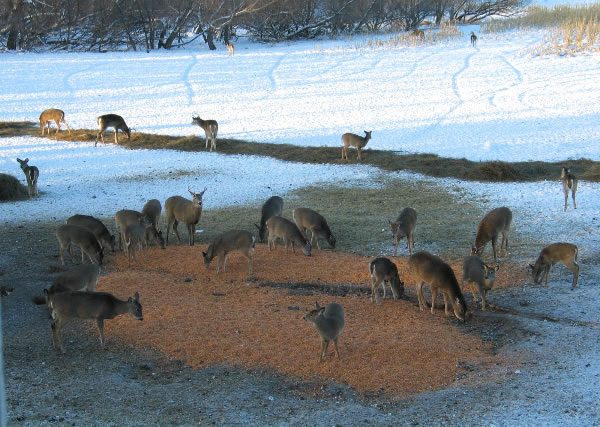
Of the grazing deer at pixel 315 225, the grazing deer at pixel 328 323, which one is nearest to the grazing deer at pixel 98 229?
the grazing deer at pixel 315 225

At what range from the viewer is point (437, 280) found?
10617 millimetres

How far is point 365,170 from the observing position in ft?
69.1

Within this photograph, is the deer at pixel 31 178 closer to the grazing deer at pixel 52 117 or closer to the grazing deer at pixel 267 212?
the grazing deer at pixel 267 212

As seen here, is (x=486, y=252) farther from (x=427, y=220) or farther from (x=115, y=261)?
(x=115, y=261)

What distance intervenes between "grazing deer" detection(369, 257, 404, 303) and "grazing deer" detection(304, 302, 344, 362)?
6.58 ft

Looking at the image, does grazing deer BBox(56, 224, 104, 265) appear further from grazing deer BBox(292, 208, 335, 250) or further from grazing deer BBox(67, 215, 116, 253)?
grazing deer BBox(292, 208, 335, 250)

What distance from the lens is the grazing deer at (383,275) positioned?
10930 millimetres

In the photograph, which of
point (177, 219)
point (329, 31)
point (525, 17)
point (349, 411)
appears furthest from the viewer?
point (329, 31)

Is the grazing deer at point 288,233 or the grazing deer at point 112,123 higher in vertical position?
the grazing deer at point 112,123

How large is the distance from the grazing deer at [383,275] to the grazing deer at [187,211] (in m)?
4.68

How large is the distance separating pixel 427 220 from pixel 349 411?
347 inches

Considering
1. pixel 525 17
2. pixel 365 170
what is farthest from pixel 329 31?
pixel 365 170

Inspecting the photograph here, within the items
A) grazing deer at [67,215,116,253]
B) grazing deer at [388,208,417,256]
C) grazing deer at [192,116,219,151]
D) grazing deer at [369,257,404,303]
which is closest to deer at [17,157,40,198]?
grazing deer at [67,215,116,253]

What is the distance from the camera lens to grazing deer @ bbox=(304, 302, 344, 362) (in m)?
8.70
